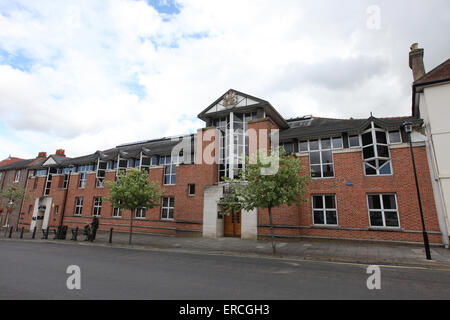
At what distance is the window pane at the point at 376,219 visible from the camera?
43.2 ft

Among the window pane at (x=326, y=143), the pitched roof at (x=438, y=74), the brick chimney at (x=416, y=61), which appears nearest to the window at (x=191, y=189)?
the window pane at (x=326, y=143)

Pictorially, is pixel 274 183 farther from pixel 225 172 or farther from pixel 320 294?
pixel 225 172

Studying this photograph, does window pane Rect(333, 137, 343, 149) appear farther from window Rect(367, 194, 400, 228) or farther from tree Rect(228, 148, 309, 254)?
tree Rect(228, 148, 309, 254)

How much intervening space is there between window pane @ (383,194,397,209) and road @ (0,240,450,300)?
6206mm

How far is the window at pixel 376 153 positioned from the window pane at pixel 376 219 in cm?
236

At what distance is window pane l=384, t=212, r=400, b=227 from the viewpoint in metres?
12.9

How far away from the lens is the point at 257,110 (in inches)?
717

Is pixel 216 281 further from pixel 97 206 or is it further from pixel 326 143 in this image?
pixel 97 206

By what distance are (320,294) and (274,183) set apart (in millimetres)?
5728

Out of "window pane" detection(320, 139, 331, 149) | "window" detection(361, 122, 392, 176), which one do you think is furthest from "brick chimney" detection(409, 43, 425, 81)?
"window pane" detection(320, 139, 331, 149)

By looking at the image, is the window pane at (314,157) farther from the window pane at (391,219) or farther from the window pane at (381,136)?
the window pane at (391,219)

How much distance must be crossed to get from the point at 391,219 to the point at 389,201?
1033 mm

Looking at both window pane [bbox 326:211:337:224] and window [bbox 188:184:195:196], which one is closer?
window pane [bbox 326:211:337:224]

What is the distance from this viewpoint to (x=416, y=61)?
15.2 meters
